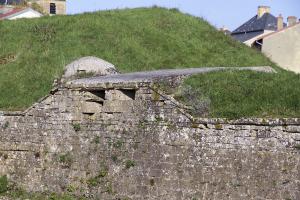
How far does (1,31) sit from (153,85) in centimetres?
1337

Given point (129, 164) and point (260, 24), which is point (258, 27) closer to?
point (260, 24)

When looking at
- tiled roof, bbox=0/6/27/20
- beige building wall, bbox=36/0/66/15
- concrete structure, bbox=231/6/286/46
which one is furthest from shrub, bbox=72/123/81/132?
beige building wall, bbox=36/0/66/15

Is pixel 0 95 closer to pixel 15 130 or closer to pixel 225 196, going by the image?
pixel 15 130

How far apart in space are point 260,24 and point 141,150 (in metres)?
29.3

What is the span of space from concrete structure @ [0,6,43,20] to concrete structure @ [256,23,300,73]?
41.9ft

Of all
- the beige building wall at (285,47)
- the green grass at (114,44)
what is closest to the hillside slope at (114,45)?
the green grass at (114,44)

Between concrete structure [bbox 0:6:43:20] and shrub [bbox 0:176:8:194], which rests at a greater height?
concrete structure [bbox 0:6:43:20]

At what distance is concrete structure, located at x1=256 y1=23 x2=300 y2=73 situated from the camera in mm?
29484

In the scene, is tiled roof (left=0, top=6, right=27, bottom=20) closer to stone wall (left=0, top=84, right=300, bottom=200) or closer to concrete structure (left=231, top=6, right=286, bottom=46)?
concrete structure (left=231, top=6, right=286, bottom=46)

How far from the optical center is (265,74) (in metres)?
11.6

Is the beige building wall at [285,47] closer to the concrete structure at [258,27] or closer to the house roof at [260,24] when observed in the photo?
the concrete structure at [258,27]

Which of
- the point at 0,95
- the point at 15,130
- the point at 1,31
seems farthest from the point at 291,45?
the point at 15,130

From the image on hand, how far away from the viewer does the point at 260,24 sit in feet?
127

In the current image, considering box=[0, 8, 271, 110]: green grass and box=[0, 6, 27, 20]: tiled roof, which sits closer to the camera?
box=[0, 8, 271, 110]: green grass
